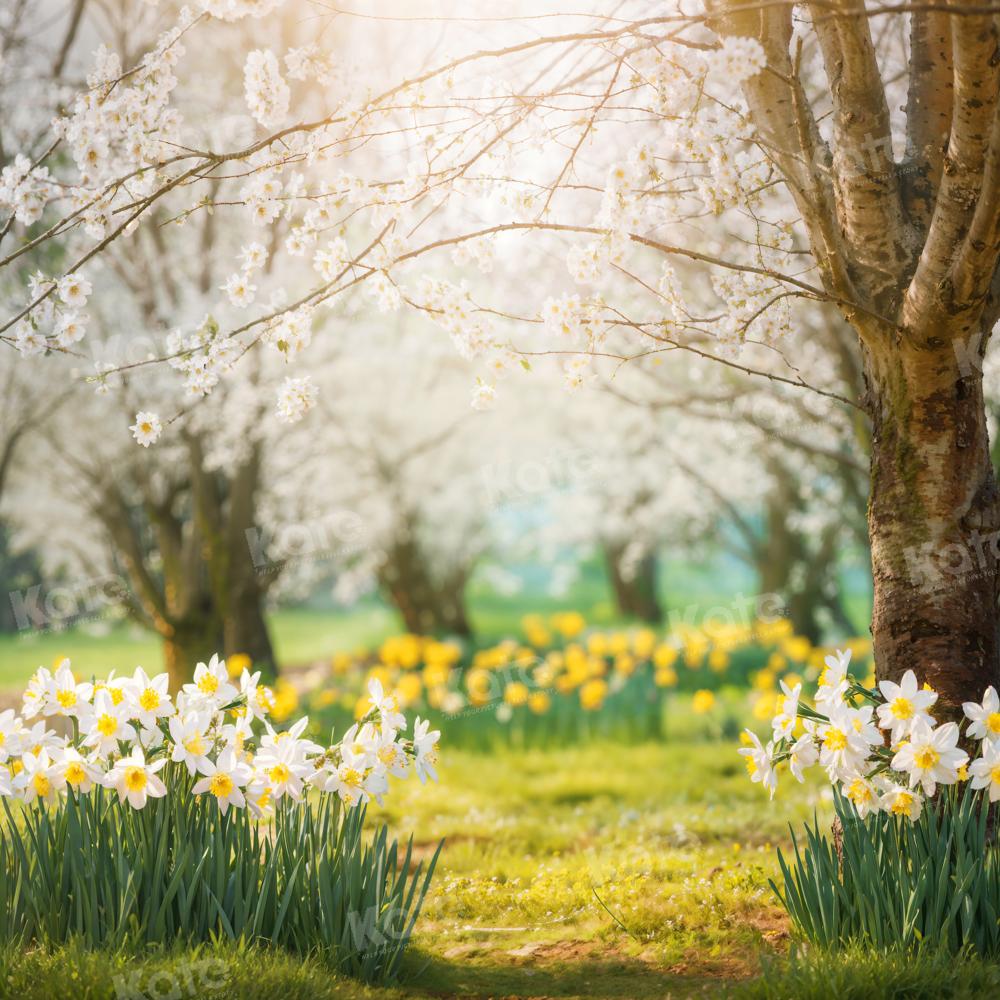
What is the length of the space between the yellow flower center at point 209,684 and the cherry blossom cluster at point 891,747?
1.73 m

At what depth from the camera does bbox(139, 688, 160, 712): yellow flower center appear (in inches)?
124

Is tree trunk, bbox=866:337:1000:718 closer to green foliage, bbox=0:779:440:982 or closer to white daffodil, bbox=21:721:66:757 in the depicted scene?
green foliage, bbox=0:779:440:982

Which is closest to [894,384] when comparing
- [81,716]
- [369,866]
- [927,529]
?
[927,529]

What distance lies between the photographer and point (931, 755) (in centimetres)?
289

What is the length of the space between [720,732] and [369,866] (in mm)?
5349

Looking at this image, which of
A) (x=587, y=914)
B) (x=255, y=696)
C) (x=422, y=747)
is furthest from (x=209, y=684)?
(x=587, y=914)

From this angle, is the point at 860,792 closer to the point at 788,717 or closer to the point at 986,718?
the point at 788,717

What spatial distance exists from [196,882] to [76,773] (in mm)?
516

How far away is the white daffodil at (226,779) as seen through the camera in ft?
10.1

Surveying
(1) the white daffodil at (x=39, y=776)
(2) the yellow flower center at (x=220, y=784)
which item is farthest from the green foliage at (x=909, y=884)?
(1) the white daffodil at (x=39, y=776)

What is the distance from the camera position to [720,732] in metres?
7.98

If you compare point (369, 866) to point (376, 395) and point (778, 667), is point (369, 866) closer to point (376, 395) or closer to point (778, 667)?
point (778, 667)

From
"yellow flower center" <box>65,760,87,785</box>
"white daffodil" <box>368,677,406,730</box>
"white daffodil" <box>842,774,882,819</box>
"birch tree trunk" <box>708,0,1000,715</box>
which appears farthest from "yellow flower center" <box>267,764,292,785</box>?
"birch tree trunk" <box>708,0,1000,715</box>

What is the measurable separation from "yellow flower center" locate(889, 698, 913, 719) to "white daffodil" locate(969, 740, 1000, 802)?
223 mm
